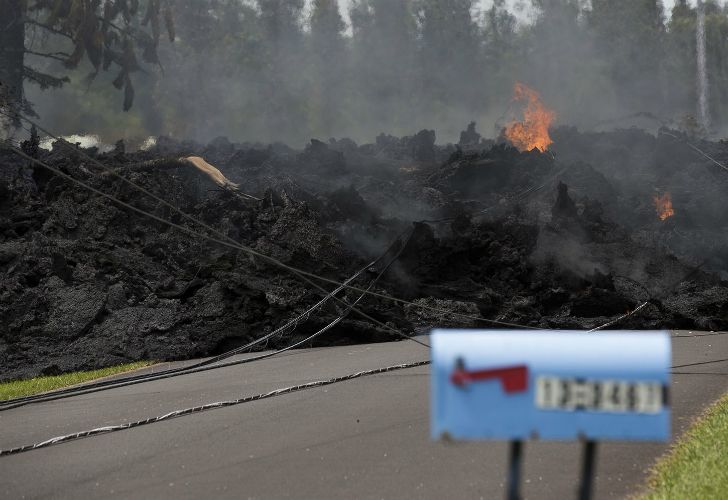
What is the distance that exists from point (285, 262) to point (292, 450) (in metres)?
9.41

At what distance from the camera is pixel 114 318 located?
54.3 feet

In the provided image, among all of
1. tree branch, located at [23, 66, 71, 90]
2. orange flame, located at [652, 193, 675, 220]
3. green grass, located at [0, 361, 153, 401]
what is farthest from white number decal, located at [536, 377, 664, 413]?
tree branch, located at [23, 66, 71, 90]

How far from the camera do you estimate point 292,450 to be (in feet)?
27.2

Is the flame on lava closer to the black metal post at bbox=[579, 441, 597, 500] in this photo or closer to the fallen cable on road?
the fallen cable on road

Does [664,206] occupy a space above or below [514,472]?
above

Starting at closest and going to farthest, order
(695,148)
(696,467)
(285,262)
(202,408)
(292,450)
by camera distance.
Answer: (696,467) < (292,450) < (202,408) < (285,262) < (695,148)

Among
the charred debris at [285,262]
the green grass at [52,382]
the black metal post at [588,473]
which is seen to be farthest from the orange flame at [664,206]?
the black metal post at [588,473]

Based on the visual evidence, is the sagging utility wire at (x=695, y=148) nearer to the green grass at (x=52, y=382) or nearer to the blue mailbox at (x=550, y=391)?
the green grass at (x=52, y=382)

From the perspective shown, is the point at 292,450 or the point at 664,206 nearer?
the point at 292,450

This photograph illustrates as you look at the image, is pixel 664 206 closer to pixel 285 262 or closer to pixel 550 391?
pixel 285 262

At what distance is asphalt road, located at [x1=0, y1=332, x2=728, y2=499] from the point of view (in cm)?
710

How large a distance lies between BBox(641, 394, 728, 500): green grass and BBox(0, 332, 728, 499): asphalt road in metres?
0.16

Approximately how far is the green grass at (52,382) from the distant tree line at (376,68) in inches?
871

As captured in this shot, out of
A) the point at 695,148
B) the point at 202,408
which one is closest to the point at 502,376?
the point at 202,408
